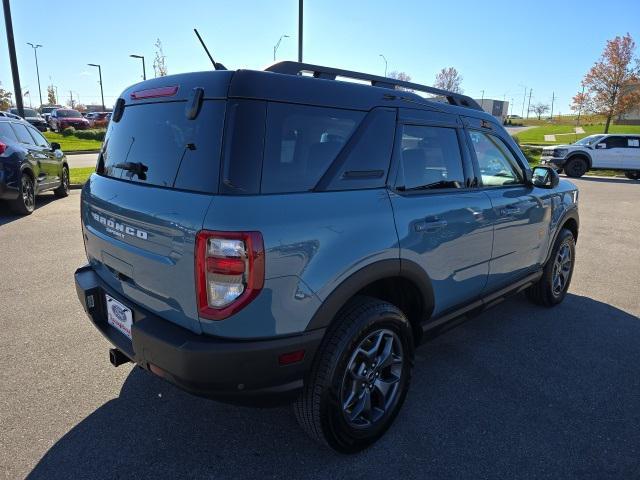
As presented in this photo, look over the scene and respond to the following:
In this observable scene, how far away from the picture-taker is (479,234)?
10.0 feet

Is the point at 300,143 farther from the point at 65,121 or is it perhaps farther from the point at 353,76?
the point at 65,121

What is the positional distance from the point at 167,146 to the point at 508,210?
8.01ft

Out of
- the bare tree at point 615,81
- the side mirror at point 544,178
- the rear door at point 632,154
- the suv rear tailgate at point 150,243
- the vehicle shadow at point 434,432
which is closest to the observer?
the suv rear tailgate at point 150,243

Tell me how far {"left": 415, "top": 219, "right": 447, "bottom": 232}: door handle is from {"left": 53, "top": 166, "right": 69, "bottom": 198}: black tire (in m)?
9.55

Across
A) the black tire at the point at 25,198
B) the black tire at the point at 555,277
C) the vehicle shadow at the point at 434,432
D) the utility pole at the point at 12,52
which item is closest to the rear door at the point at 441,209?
the vehicle shadow at the point at 434,432

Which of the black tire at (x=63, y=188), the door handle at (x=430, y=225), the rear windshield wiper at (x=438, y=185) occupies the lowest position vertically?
the black tire at (x=63, y=188)

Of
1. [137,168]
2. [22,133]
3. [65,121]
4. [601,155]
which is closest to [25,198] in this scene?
[22,133]

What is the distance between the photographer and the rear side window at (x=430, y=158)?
2611mm

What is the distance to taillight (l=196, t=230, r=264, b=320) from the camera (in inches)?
71.4

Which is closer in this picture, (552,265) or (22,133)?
(552,265)

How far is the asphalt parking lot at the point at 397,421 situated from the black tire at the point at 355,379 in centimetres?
15

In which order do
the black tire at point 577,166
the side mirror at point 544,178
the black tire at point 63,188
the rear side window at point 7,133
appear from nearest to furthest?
the side mirror at point 544,178 < the rear side window at point 7,133 < the black tire at point 63,188 < the black tire at point 577,166

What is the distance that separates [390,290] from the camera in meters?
2.68

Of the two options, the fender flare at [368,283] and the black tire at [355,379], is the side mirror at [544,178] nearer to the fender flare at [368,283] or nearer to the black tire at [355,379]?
the fender flare at [368,283]
